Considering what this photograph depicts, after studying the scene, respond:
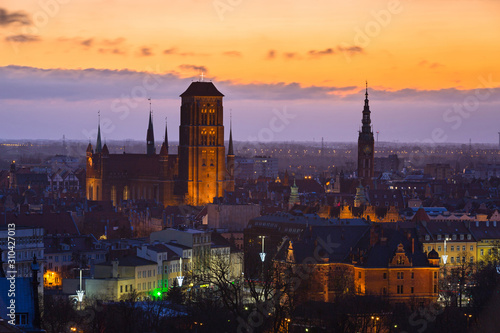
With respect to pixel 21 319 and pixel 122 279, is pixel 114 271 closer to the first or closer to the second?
pixel 122 279

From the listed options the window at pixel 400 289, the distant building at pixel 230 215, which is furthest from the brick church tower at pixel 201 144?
the window at pixel 400 289

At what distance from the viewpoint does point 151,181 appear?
15300cm

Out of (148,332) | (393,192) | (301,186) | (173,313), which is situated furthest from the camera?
(301,186)

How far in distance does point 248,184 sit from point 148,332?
447ft

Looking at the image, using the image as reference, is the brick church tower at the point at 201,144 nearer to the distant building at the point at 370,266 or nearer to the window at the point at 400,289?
the distant building at the point at 370,266

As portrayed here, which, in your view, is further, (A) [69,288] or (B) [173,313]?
(A) [69,288]

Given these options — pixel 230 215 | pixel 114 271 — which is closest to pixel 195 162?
→ pixel 230 215

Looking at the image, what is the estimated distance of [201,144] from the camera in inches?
5891

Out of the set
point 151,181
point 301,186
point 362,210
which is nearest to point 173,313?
point 362,210

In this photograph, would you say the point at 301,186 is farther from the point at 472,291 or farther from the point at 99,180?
the point at 472,291

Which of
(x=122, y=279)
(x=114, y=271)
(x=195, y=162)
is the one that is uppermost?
(x=195, y=162)

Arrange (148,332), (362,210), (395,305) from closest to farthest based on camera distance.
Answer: (148,332) → (395,305) → (362,210)

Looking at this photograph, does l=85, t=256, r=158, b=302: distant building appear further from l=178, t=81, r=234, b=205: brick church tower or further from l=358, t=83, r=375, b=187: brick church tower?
l=358, t=83, r=375, b=187: brick church tower

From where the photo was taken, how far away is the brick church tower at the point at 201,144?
148 meters
